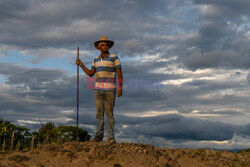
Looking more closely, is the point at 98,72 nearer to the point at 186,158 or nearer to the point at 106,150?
the point at 106,150

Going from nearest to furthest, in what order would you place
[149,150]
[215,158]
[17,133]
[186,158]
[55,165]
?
[55,165], [149,150], [186,158], [215,158], [17,133]

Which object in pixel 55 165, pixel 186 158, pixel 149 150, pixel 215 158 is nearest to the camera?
pixel 55 165

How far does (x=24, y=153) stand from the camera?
36.8ft

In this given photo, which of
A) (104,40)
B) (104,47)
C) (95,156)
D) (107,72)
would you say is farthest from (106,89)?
(95,156)

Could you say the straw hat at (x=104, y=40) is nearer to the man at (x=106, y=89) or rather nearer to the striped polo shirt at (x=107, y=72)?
the man at (x=106, y=89)

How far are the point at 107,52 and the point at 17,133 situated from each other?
11959 millimetres

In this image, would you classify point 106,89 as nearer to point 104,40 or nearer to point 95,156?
point 104,40

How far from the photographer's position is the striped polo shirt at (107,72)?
11.7 m

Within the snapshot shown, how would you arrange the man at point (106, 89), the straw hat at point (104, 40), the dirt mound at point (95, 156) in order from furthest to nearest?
the straw hat at point (104, 40)
the man at point (106, 89)
the dirt mound at point (95, 156)

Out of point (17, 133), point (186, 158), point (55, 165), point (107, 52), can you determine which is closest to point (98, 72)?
point (107, 52)

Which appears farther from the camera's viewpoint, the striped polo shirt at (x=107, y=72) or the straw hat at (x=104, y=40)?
the straw hat at (x=104, y=40)

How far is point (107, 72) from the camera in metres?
11.8

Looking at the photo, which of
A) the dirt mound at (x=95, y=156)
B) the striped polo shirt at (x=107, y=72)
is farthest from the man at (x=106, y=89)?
the dirt mound at (x=95, y=156)

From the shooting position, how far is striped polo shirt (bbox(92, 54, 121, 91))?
1173 centimetres
